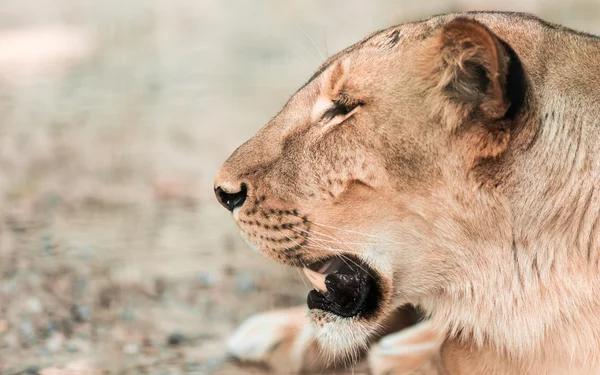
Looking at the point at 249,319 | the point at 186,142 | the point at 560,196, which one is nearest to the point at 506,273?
the point at 560,196

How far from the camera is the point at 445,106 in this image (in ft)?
7.76

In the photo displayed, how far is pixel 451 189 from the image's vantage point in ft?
7.85

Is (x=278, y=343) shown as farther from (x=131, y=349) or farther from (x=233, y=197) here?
(x=233, y=197)

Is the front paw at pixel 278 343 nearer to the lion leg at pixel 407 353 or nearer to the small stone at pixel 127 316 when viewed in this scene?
the lion leg at pixel 407 353

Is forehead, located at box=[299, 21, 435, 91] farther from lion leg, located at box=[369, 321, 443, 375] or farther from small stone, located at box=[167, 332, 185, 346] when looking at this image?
small stone, located at box=[167, 332, 185, 346]

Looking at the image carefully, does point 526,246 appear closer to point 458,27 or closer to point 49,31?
point 458,27

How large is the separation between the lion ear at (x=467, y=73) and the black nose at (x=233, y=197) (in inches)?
23.7

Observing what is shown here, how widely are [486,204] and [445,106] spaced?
0.27m

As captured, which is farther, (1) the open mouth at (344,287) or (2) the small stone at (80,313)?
(2) the small stone at (80,313)

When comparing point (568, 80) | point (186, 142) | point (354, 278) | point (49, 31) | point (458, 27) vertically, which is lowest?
point (354, 278)

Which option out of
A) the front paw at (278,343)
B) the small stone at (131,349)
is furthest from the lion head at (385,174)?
the small stone at (131,349)

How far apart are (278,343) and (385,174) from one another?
1.11 metres

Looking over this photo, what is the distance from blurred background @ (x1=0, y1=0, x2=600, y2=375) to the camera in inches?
141

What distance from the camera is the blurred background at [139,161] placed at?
3.58 m
